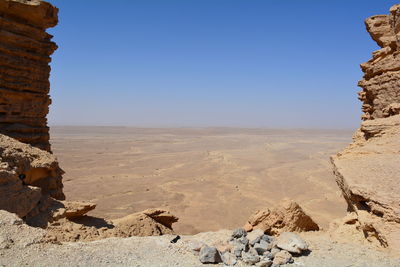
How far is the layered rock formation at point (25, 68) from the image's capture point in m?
10.1

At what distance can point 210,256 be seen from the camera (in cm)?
528

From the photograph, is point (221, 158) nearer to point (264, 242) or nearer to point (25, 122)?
point (25, 122)

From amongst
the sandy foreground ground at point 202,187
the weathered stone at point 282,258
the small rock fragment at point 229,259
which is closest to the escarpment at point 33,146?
the small rock fragment at point 229,259

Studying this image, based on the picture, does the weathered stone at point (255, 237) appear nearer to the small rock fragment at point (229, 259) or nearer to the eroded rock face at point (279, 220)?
the small rock fragment at point (229, 259)

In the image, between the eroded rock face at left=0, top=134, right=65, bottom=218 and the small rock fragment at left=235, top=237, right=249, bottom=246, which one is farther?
the eroded rock face at left=0, top=134, right=65, bottom=218

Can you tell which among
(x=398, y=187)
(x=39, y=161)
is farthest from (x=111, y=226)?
(x=398, y=187)

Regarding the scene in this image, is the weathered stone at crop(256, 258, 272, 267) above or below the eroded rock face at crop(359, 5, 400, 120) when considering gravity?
below

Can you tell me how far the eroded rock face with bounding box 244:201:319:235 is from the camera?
24.3 ft

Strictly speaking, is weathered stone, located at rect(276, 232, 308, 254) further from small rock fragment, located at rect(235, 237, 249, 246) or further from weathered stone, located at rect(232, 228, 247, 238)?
weathered stone, located at rect(232, 228, 247, 238)

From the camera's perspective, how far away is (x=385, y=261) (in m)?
5.07

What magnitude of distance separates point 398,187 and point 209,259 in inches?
156

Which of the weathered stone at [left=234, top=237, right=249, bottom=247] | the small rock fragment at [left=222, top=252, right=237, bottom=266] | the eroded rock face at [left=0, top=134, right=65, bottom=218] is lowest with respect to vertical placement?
the small rock fragment at [left=222, top=252, right=237, bottom=266]

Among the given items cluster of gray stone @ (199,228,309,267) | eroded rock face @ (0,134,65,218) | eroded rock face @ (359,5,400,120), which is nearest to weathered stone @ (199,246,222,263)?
cluster of gray stone @ (199,228,309,267)

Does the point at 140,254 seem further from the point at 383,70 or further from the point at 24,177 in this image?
the point at 383,70
